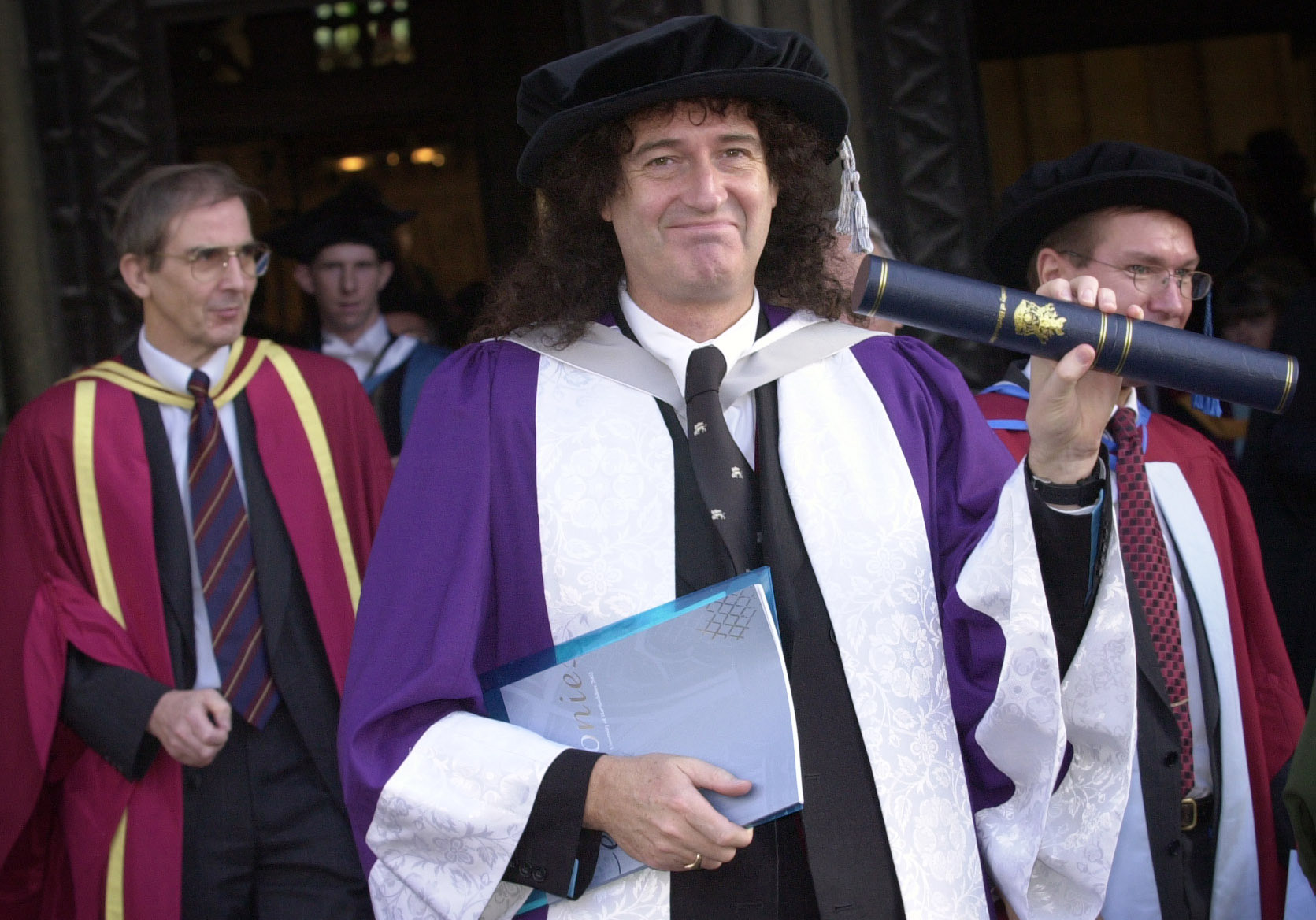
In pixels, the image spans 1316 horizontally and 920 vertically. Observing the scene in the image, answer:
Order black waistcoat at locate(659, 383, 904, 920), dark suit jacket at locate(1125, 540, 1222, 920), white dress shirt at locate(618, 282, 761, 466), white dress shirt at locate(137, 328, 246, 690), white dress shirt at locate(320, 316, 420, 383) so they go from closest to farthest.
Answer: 1. black waistcoat at locate(659, 383, 904, 920)
2. white dress shirt at locate(618, 282, 761, 466)
3. dark suit jacket at locate(1125, 540, 1222, 920)
4. white dress shirt at locate(137, 328, 246, 690)
5. white dress shirt at locate(320, 316, 420, 383)

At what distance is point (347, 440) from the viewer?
377 centimetres

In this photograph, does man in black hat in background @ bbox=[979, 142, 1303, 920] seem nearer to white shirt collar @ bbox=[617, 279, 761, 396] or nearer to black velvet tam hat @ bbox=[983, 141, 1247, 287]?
black velvet tam hat @ bbox=[983, 141, 1247, 287]

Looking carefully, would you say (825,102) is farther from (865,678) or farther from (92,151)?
(92,151)

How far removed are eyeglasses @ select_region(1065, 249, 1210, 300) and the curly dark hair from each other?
0.85 meters

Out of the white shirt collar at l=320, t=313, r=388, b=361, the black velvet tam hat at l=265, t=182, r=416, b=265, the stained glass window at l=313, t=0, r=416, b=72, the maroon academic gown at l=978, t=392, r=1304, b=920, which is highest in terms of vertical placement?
the stained glass window at l=313, t=0, r=416, b=72

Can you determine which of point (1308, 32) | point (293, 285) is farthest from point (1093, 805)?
point (293, 285)

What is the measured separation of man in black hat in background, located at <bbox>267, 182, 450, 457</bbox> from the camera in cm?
527

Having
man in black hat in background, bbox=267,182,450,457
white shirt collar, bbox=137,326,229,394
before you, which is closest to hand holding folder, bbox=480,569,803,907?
white shirt collar, bbox=137,326,229,394

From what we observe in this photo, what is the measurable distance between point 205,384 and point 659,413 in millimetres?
1715

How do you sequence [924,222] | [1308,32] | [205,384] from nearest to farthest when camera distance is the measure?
[205,384] < [924,222] < [1308,32]

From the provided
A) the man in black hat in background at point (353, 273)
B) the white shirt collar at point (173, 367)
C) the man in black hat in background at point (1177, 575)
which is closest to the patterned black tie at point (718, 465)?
the man in black hat in background at point (1177, 575)

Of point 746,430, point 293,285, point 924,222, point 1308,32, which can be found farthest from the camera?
point 293,285

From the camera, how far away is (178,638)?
349 centimetres

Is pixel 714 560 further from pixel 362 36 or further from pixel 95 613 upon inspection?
pixel 362 36
